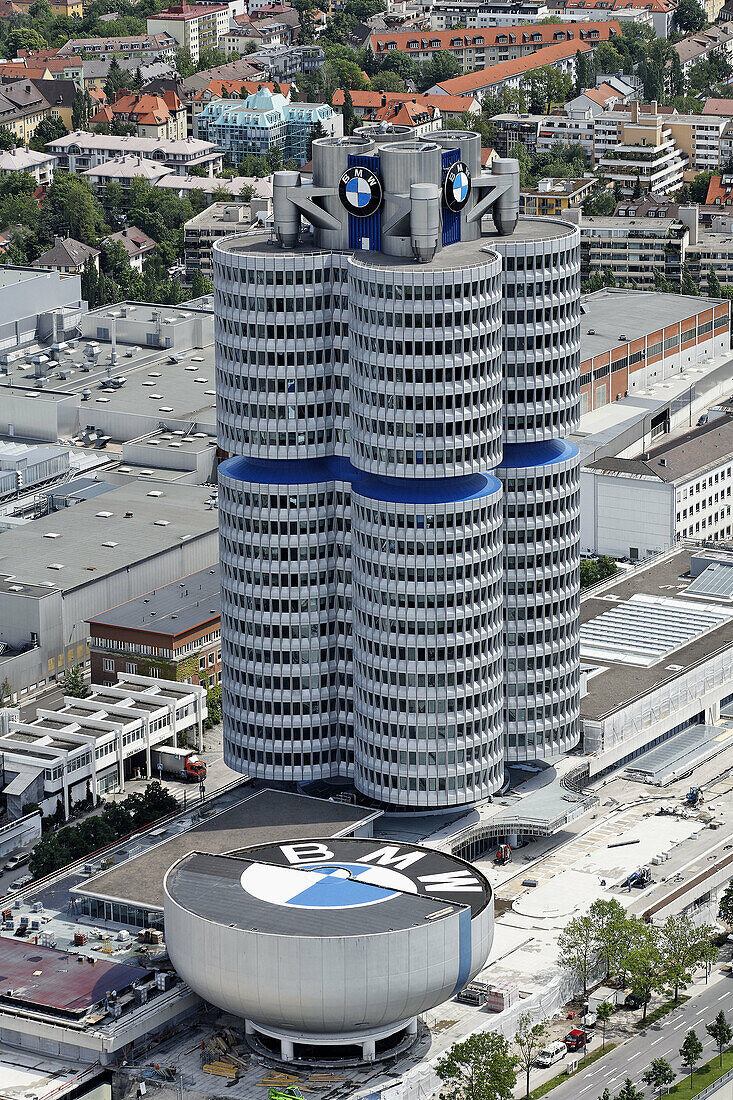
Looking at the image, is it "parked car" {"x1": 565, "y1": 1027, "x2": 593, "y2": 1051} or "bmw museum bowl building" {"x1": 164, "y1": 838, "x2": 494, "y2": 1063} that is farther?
"parked car" {"x1": 565, "y1": 1027, "x2": 593, "y2": 1051}

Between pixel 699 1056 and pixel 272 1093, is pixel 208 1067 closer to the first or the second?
pixel 272 1093

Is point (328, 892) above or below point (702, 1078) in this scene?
above

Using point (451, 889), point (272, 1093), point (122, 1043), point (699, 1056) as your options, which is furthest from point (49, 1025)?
point (699, 1056)

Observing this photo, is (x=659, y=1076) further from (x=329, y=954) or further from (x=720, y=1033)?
(x=329, y=954)

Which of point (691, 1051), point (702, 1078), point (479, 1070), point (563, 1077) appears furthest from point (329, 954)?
point (702, 1078)

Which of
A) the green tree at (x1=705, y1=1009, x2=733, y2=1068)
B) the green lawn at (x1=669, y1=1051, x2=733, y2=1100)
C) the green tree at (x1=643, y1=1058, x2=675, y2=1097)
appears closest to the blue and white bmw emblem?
the green tree at (x1=643, y1=1058, x2=675, y2=1097)

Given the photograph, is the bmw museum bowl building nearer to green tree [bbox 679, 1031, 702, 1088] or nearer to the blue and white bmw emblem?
the blue and white bmw emblem

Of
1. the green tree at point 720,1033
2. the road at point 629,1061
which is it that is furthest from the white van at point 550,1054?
the green tree at point 720,1033
